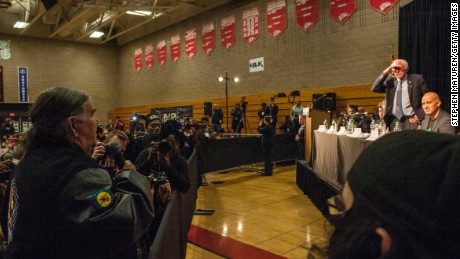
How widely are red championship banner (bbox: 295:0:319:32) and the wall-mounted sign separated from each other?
1.98 meters

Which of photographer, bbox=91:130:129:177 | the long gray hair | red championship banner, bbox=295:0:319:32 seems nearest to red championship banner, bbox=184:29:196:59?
red championship banner, bbox=295:0:319:32

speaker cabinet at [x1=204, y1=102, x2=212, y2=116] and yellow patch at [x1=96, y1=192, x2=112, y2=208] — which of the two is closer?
yellow patch at [x1=96, y1=192, x2=112, y2=208]

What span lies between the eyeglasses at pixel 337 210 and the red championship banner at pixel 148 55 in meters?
17.8

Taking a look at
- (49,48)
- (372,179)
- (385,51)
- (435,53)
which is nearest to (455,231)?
(372,179)

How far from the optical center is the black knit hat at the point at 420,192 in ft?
1.51

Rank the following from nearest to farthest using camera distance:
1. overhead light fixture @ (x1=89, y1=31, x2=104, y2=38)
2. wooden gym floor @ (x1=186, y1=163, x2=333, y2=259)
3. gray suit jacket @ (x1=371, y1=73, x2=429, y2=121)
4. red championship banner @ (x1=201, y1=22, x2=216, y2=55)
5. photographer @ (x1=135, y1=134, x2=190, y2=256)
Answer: photographer @ (x1=135, y1=134, x2=190, y2=256) < wooden gym floor @ (x1=186, y1=163, x2=333, y2=259) < gray suit jacket @ (x1=371, y1=73, x2=429, y2=121) < red championship banner @ (x1=201, y1=22, x2=216, y2=55) < overhead light fixture @ (x1=89, y1=31, x2=104, y2=38)

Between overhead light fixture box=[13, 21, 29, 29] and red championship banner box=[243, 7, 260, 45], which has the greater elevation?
overhead light fixture box=[13, 21, 29, 29]

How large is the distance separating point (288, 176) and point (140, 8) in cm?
948

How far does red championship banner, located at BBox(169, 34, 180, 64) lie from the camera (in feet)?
52.2

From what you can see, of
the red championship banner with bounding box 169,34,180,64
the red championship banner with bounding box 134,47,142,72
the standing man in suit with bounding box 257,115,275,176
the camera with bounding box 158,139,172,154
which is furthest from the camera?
the red championship banner with bounding box 134,47,142,72

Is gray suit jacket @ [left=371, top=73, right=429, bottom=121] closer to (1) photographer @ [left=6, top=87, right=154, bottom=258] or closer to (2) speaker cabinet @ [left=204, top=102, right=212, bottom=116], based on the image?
(1) photographer @ [left=6, top=87, right=154, bottom=258]

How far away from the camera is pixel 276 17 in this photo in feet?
38.7

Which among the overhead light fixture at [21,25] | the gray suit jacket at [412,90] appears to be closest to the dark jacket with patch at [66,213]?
the gray suit jacket at [412,90]

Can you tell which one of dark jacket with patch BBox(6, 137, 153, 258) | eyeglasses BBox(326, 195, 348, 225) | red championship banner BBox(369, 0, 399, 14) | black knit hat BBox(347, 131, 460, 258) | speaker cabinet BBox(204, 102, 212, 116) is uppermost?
red championship banner BBox(369, 0, 399, 14)
